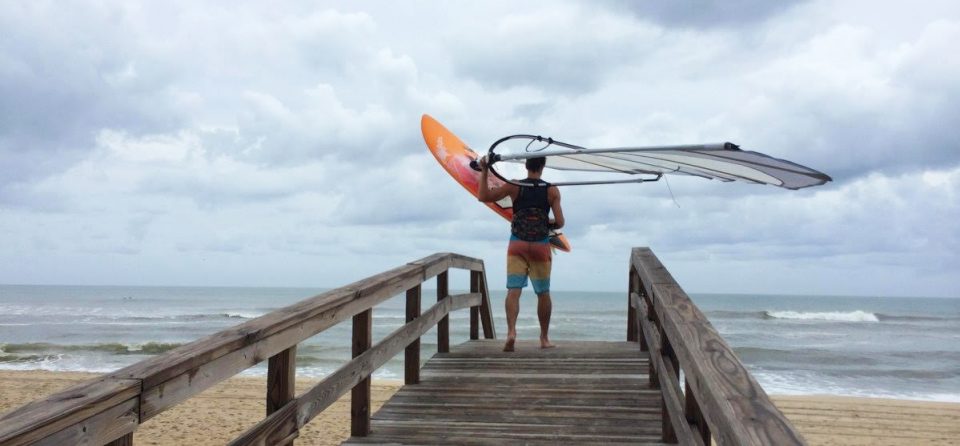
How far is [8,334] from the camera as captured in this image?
960 inches

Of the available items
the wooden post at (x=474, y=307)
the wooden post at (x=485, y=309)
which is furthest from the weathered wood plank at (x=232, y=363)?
the wooden post at (x=485, y=309)

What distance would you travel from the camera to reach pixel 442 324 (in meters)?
5.46

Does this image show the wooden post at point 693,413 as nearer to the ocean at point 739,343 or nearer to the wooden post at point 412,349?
the wooden post at point 412,349

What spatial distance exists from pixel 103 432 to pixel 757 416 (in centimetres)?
138

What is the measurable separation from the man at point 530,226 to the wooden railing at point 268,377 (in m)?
0.69

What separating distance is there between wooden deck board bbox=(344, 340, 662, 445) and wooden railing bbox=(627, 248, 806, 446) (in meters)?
0.46

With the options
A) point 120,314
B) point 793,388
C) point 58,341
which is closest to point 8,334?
point 58,341

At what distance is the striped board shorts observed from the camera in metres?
5.11

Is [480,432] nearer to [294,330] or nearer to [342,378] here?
[342,378]

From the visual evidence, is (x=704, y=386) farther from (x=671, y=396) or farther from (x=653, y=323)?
(x=653, y=323)

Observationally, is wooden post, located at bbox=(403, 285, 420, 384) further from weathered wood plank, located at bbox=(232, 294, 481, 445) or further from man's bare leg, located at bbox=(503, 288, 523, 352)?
man's bare leg, located at bbox=(503, 288, 523, 352)

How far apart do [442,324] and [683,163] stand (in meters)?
2.32

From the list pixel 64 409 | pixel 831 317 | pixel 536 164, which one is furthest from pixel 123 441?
pixel 831 317

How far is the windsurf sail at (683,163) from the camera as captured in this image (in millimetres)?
3006
